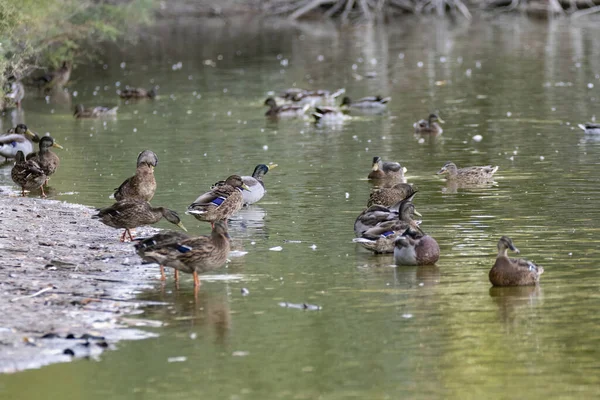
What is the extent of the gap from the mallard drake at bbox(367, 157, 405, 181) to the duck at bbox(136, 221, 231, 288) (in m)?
7.72

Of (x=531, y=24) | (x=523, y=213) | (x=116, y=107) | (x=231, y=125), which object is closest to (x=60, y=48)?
(x=116, y=107)

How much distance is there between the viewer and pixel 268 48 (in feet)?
168

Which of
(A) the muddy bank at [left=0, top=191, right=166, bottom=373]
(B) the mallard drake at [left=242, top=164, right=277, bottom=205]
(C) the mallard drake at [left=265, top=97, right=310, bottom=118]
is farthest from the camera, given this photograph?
(C) the mallard drake at [left=265, top=97, right=310, bottom=118]

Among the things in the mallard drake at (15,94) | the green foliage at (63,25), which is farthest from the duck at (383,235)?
the mallard drake at (15,94)

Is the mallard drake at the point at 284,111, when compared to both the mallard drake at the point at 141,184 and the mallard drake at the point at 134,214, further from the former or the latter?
the mallard drake at the point at 134,214

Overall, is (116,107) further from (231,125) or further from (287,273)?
(287,273)

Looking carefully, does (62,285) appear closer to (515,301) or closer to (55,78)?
(515,301)

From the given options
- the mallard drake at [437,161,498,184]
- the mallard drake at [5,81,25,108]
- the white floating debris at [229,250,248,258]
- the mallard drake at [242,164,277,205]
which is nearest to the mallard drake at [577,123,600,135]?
the mallard drake at [437,161,498,184]

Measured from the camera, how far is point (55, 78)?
37.9 metres

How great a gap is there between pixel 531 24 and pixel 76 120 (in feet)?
120

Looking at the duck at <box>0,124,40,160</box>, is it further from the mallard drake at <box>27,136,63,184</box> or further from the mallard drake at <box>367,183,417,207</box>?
the mallard drake at <box>367,183,417,207</box>

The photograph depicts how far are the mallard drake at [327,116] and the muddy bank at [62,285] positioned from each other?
1238 cm

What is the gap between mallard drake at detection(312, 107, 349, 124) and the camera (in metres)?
27.8

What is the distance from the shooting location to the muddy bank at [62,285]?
31.2 ft
